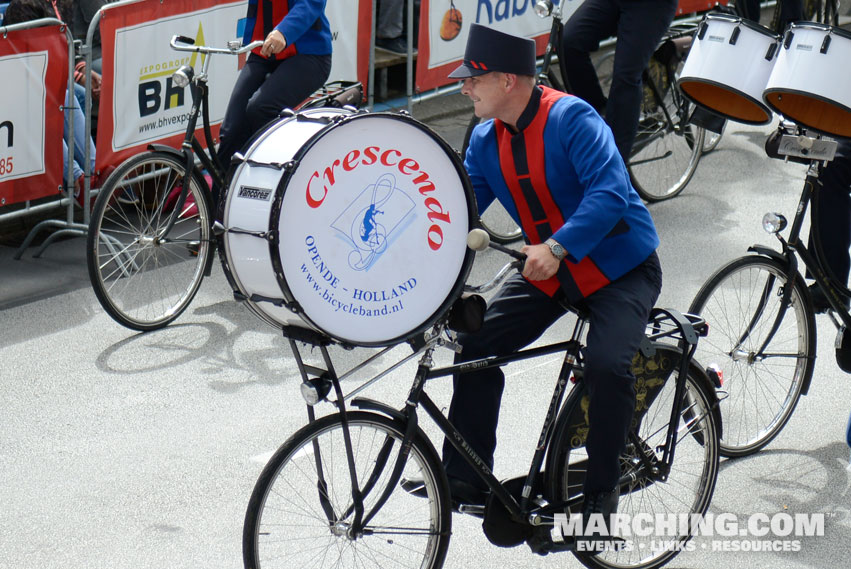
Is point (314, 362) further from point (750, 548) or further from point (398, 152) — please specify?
point (398, 152)

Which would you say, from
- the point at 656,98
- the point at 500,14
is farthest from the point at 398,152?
the point at 500,14

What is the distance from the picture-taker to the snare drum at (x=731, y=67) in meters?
5.31

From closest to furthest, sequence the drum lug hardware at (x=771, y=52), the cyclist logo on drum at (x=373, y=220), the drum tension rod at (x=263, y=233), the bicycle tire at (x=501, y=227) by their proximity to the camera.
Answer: the drum tension rod at (x=263, y=233) < the cyclist logo on drum at (x=373, y=220) < the drum lug hardware at (x=771, y=52) < the bicycle tire at (x=501, y=227)

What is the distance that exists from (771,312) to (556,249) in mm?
1856

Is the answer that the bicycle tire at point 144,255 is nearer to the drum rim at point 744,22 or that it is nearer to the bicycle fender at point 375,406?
the drum rim at point 744,22

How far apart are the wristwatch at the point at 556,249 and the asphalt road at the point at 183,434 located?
4.33ft

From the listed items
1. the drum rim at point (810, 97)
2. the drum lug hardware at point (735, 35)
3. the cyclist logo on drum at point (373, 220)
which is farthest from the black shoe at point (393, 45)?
the cyclist logo on drum at point (373, 220)

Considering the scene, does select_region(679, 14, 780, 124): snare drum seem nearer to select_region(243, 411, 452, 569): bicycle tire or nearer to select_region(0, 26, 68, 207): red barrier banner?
select_region(243, 411, 452, 569): bicycle tire

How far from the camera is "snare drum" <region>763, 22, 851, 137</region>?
4840 mm

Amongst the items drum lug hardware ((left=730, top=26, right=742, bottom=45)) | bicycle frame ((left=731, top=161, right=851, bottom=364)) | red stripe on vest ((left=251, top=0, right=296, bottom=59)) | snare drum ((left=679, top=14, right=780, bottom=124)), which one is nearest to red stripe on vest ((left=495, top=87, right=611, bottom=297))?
bicycle frame ((left=731, top=161, right=851, bottom=364))

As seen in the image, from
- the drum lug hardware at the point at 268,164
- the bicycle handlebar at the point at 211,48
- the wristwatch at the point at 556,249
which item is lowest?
the bicycle handlebar at the point at 211,48

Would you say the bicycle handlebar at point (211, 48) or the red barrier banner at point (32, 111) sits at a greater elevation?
the bicycle handlebar at point (211, 48)

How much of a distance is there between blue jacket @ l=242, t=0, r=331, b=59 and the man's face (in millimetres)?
2708

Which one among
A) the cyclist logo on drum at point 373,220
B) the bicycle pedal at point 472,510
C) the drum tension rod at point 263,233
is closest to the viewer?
the drum tension rod at point 263,233
